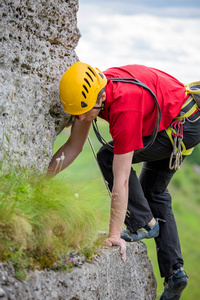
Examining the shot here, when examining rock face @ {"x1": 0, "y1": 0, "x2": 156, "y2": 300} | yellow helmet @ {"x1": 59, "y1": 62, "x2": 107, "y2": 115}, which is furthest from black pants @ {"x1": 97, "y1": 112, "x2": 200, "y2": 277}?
yellow helmet @ {"x1": 59, "y1": 62, "x2": 107, "y2": 115}

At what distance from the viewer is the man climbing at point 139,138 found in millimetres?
3619

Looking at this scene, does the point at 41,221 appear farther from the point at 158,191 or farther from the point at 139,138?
the point at 158,191

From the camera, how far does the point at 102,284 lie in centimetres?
364

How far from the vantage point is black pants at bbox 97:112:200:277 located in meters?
4.15

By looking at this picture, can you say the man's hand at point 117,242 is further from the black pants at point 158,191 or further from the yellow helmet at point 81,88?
the yellow helmet at point 81,88

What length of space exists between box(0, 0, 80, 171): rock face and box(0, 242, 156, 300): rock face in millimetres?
992

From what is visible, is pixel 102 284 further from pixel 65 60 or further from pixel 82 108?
pixel 65 60

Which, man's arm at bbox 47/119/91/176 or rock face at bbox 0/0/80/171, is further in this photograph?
man's arm at bbox 47/119/91/176

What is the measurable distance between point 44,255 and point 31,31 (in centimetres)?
198

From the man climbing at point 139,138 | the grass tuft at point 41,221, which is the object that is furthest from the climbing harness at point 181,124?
the grass tuft at point 41,221

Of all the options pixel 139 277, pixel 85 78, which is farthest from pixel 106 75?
pixel 139 277

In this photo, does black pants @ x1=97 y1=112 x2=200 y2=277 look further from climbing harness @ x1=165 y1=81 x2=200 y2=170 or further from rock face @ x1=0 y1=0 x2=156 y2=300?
rock face @ x1=0 y1=0 x2=156 y2=300

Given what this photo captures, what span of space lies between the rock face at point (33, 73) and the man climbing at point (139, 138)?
0.29 m

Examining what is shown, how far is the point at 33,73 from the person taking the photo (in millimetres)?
3867
